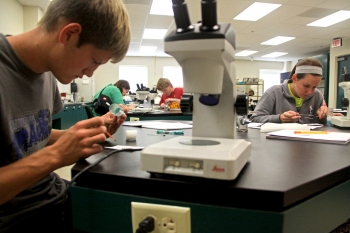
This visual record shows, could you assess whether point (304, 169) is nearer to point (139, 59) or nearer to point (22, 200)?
point (22, 200)

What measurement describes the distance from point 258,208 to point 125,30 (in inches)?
24.2

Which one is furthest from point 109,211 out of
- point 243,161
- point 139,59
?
point 139,59

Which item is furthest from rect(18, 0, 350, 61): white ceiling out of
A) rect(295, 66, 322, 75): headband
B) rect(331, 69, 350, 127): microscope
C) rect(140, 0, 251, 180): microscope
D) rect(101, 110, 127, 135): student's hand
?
rect(140, 0, 251, 180): microscope

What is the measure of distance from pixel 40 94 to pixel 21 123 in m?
0.14

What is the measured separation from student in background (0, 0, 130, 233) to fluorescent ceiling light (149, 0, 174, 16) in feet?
11.7

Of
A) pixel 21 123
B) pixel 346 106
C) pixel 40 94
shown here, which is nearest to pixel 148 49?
pixel 346 106

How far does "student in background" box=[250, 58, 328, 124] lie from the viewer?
196 cm

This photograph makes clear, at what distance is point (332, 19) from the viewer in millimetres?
5148

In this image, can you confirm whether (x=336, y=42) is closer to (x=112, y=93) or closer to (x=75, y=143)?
(x=112, y=93)

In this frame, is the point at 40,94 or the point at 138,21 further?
the point at 138,21

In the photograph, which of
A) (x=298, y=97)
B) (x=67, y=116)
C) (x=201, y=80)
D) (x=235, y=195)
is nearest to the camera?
(x=235, y=195)

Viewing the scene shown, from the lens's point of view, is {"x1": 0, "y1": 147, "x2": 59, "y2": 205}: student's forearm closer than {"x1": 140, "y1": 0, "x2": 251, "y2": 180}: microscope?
No

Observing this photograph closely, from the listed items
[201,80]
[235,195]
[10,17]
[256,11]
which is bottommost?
[235,195]

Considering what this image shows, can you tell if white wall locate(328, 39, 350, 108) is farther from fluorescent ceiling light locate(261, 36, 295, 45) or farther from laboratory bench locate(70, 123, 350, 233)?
laboratory bench locate(70, 123, 350, 233)
